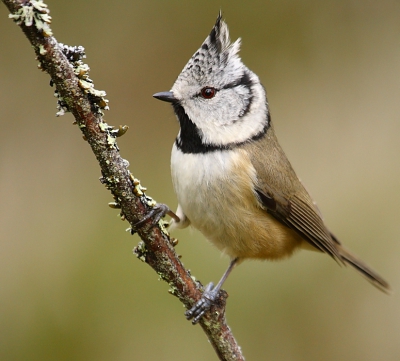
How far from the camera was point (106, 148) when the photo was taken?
180 centimetres

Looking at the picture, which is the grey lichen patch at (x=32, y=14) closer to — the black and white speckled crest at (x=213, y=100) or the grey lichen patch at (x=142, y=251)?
the grey lichen patch at (x=142, y=251)

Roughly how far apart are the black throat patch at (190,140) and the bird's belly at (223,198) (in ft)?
0.09

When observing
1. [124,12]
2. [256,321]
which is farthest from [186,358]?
[124,12]

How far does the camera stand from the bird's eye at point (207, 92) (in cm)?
293

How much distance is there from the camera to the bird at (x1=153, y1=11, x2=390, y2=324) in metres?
2.80

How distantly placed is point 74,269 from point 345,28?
3.05m

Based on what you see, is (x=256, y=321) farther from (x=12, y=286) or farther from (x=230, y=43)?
(x=230, y=43)

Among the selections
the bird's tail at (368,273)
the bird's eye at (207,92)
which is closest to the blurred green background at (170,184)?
the bird's tail at (368,273)

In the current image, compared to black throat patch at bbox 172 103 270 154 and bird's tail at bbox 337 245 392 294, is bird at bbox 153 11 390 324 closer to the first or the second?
black throat patch at bbox 172 103 270 154

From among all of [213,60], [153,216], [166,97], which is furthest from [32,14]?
[213,60]

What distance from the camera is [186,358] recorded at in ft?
12.3

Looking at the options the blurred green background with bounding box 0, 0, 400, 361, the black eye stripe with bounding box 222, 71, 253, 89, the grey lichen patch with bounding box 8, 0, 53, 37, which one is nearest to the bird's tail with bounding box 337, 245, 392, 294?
the blurred green background with bounding box 0, 0, 400, 361

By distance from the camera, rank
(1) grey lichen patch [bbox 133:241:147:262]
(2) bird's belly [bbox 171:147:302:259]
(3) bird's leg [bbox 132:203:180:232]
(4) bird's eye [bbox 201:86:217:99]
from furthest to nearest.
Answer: (4) bird's eye [bbox 201:86:217:99] < (2) bird's belly [bbox 171:147:302:259] < (1) grey lichen patch [bbox 133:241:147:262] < (3) bird's leg [bbox 132:203:180:232]

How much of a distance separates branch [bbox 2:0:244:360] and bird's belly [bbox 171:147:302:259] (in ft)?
1.71
